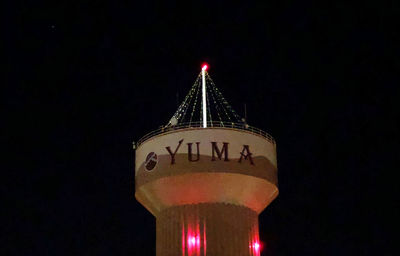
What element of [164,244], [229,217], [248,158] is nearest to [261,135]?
[248,158]

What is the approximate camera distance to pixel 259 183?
3950 cm

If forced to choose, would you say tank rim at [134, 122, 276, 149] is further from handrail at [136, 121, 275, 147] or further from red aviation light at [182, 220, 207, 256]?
red aviation light at [182, 220, 207, 256]

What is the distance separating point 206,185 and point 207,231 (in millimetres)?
2083

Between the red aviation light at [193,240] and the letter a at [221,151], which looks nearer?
the red aviation light at [193,240]

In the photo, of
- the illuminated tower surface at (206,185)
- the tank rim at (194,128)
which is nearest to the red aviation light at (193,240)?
the illuminated tower surface at (206,185)

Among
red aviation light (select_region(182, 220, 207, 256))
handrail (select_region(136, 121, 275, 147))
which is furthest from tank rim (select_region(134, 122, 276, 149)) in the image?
red aviation light (select_region(182, 220, 207, 256))

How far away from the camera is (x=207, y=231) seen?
127ft

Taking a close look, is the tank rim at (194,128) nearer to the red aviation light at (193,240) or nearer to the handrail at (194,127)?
the handrail at (194,127)

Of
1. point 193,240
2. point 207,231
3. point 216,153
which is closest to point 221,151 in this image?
point 216,153

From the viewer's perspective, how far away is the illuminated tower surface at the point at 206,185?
3862 cm

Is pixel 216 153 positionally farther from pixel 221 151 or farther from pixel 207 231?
pixel 207 231

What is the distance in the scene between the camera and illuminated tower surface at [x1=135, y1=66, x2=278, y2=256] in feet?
127

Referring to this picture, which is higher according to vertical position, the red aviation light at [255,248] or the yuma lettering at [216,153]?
the yuma lettering at [216,153]

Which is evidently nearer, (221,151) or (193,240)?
(193,240)
